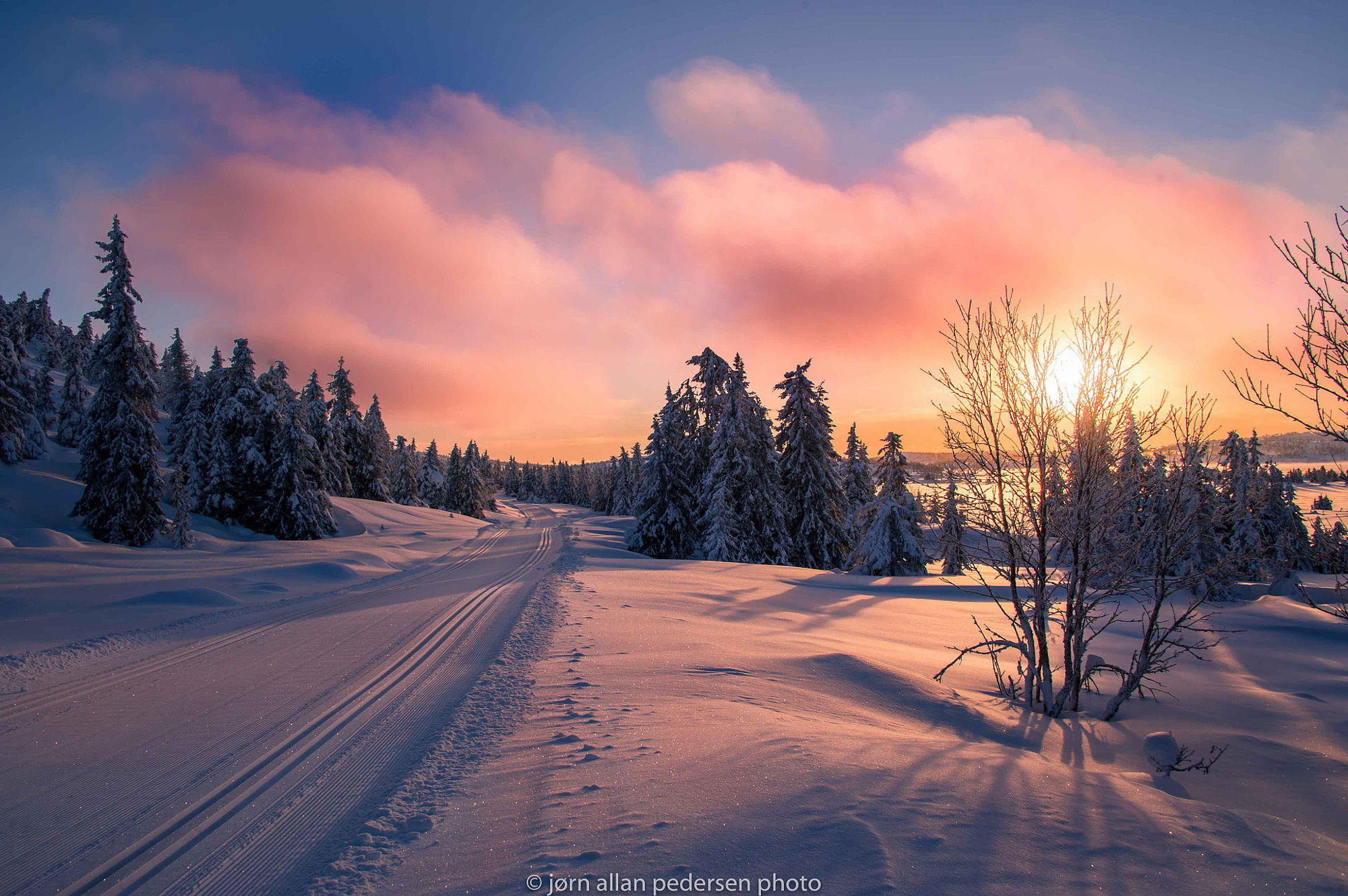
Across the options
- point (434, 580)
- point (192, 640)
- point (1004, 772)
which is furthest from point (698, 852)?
point (434, 580)

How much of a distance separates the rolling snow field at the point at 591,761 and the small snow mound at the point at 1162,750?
0.81 ft

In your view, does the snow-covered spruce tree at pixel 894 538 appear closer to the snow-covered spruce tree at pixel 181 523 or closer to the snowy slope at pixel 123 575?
the snowy slope at pixel 123 575

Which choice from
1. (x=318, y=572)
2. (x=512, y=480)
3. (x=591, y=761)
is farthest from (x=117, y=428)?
(x=512, y=480)

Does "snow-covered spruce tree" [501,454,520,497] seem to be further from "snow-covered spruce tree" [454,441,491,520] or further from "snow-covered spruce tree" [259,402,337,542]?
"snow-covered spruce tree" [259,402,337,542]

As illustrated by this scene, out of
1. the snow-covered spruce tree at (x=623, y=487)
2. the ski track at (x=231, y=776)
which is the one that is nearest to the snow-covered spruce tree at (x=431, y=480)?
the snow-covered spruce tree at (x=623, y=487)

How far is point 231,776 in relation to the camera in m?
4.63

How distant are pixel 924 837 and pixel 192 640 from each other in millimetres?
11586

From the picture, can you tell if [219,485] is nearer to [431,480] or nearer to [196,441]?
[196,441]

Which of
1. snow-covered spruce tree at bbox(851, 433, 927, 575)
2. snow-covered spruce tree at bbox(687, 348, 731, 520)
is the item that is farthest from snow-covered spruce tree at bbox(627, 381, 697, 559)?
snow-covered spruce tree at bbox(851, 433, 927, 575)

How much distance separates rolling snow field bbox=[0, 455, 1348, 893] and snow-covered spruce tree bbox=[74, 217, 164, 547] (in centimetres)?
1415

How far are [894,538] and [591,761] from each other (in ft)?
87.2

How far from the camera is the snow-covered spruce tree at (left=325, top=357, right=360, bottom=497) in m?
45.1

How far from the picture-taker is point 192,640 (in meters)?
9.36

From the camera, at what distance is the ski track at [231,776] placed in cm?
348
